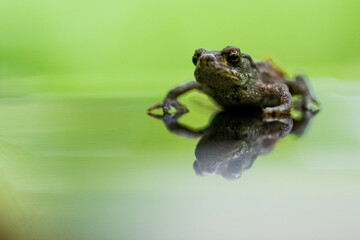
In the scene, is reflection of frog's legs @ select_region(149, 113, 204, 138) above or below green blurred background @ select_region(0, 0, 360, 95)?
below

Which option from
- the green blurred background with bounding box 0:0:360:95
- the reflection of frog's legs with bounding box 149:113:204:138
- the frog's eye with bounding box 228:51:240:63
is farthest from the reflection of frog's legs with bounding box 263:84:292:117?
the green blurred background with bounding box 0:0:360:95

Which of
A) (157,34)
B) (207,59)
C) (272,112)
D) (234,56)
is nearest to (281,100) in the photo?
(272,112)

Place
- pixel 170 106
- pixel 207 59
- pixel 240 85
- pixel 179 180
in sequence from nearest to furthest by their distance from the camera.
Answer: pixel 179 180 < pixel 207 59 < pixel 240 85 < pixel 170 106

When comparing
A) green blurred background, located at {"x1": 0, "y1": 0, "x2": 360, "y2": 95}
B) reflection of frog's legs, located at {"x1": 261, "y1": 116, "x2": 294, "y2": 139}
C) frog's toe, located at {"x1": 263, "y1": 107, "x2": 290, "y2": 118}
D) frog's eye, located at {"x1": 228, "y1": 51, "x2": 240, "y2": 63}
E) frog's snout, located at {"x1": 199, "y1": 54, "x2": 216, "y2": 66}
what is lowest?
reflection of frog's legs, located at {"x1": 261, "y1": 116, "x2": 294, "y2": 139}

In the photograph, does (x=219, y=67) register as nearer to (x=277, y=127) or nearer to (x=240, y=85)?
(x=240, y=85)

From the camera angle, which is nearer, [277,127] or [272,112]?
[277,127]

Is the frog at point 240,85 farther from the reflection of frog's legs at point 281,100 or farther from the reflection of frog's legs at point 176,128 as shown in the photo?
the reflection of frog's legs at point 176,128

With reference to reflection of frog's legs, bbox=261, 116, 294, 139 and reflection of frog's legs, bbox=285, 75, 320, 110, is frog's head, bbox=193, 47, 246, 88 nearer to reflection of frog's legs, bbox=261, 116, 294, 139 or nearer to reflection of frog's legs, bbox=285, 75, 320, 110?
reflection of frog's legs, bbox=261, 116, 294, 139

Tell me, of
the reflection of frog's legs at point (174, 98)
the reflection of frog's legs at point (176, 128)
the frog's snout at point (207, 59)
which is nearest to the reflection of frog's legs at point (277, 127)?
the reflection of frog's legs at point (176, 128)
